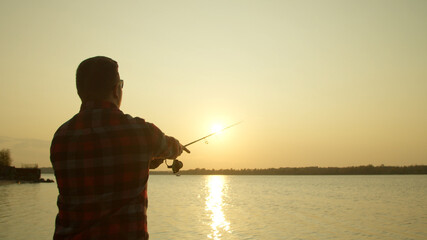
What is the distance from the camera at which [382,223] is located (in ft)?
96.8

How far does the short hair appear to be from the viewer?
2234mm

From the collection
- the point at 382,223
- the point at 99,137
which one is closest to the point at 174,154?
the point at 99,137

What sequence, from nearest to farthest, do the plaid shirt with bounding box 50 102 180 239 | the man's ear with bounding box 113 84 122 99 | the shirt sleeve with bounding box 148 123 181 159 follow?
the plaid shirt with bounding box 50 102 180 239 → the shirt sleeve with bounding box 148 123 181 159 → the man's ear with bounding box 113 84 122 99

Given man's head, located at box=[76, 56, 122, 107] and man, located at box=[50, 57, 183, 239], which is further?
man's head, located at box=[76, 56, 122, 107]

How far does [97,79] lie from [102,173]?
0.52 metres

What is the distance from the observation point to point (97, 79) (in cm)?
224

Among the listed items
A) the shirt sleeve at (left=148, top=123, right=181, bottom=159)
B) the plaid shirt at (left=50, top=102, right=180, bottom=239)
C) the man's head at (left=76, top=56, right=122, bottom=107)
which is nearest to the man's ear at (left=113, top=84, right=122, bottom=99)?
the man's head at (left=76, top=56, right=122, bottom=107)

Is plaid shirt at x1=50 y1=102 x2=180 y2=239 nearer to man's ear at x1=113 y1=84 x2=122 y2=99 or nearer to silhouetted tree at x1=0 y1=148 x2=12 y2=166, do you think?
man's ear at x1=113 y1=84 x2=122 y2=99

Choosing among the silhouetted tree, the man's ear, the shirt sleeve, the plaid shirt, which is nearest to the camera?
the plaid shirt

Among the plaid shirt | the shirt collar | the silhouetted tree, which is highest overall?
the silhouetted tree

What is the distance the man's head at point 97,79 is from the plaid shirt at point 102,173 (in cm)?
11

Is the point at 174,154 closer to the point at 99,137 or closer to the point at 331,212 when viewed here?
the point at 99,137

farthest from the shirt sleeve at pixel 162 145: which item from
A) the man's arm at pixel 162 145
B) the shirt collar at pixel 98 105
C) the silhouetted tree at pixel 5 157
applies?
the silhouetted tree at pixel 5 157

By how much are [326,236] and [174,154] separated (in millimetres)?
23076
